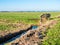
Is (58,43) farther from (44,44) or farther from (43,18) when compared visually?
(43,18)

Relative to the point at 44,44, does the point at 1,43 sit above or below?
below

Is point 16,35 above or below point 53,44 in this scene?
below

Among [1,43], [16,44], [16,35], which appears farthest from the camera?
[16,35]

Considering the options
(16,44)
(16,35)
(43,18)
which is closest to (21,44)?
(16,44)

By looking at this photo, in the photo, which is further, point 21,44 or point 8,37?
point 8,37

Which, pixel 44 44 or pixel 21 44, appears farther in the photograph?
pixel 21 44

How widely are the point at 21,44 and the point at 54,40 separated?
2.88 meters

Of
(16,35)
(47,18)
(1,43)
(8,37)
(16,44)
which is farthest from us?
(47,18)

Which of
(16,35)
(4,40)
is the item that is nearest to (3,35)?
(4,40)

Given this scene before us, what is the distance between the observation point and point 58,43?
1802 cm

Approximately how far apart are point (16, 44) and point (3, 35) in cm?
736

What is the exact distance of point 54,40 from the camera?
Result: 61.4ft

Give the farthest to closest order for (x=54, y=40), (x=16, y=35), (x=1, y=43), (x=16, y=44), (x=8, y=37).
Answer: (x=16, y=35)
(x=8, y=37)
(x=1, y=43)
(x=16, y=44)
(x=54, y=40)

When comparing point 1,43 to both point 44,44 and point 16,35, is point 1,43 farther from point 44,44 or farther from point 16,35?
point 44,44
